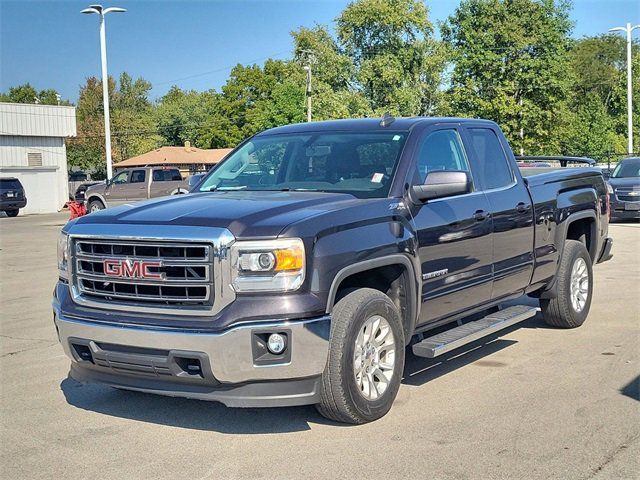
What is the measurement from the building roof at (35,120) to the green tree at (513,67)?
25979 mm

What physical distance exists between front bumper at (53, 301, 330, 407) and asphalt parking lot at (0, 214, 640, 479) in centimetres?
35

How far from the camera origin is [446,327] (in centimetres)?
698

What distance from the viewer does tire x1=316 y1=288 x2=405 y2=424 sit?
463cm

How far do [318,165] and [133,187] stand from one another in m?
24.6

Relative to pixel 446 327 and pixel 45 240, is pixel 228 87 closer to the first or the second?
pixel 45 240

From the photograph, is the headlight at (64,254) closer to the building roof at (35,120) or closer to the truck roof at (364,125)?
the truck roof at (364,125)

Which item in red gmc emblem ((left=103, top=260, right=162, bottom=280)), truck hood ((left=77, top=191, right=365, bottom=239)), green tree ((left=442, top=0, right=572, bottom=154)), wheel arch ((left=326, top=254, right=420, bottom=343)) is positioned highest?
green tree ((left=442, top=0, right=572, bottom=154))

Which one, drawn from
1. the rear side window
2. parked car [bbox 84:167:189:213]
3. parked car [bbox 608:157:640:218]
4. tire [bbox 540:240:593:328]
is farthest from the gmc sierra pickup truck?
the rear side window

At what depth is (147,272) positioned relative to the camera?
4.60m

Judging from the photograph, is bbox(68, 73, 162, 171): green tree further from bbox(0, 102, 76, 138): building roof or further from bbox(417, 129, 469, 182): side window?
bbox(417, 129, 469, 182): side window

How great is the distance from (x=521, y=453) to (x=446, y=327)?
259cm

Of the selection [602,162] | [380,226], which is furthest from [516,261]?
[602,162]

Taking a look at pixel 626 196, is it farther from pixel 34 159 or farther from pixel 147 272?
pixel 34 159

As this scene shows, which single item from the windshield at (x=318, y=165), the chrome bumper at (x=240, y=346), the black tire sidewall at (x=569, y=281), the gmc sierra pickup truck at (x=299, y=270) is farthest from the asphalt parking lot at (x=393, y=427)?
the windshield at (x=318, y=165)
